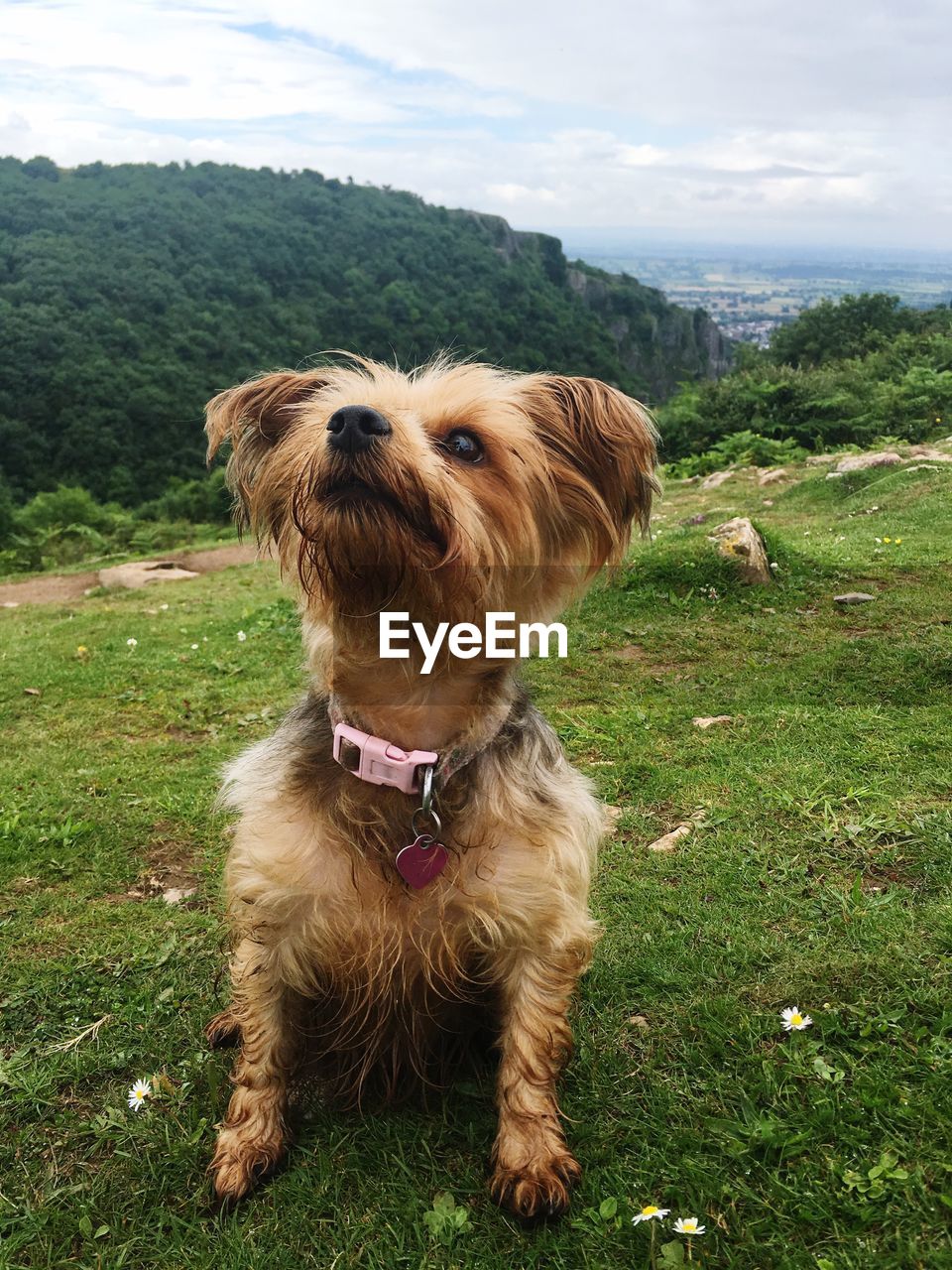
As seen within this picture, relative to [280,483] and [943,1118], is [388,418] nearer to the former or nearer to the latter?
[280,483]

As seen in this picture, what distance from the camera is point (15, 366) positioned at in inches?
1864

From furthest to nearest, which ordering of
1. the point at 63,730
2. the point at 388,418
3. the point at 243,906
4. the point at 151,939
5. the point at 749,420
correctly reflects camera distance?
the point at 749,420, the point at 63,730, the point at 151,939, the point at 243,906, the point at 388,418

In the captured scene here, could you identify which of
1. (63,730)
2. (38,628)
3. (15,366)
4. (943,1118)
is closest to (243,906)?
(943,1118)

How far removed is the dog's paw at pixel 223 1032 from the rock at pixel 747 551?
6.60 metres

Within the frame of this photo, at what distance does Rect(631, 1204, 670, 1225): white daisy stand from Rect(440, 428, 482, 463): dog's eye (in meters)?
2.17

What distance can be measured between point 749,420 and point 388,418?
20.7 metres

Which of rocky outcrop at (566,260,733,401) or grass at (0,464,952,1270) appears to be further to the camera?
rocky outcrop at (566,260,733,401)

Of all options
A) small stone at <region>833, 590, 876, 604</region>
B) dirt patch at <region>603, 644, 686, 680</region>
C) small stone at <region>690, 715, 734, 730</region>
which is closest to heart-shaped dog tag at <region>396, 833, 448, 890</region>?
small stone at <region>690, 715, 734, 730</region>

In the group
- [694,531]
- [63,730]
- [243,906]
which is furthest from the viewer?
[694,531]

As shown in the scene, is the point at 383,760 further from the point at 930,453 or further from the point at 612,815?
the point at 930,453

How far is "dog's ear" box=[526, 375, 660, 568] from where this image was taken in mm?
2885

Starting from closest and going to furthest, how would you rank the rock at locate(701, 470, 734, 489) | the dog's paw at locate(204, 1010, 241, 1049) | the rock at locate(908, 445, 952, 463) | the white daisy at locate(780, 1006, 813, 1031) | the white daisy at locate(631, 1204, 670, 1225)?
the white daisy at locate(631, 1204, 670, 1225), the white daisy at locate(780, 1006, 813, 1031), the dog's paw at locate(204, 1010, 241, 1049), the rock at locate(908, 445, 952, 463), the rock at locate(701, 470, 734, 489)

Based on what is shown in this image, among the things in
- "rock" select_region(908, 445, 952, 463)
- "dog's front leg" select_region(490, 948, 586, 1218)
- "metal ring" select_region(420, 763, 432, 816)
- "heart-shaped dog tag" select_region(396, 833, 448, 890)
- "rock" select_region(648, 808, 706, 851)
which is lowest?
"rock" select_region(648, 808, 706, 851)

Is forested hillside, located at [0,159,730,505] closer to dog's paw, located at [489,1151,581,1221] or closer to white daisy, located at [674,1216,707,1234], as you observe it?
dog's paw, located at [489,1151,581,1221]
